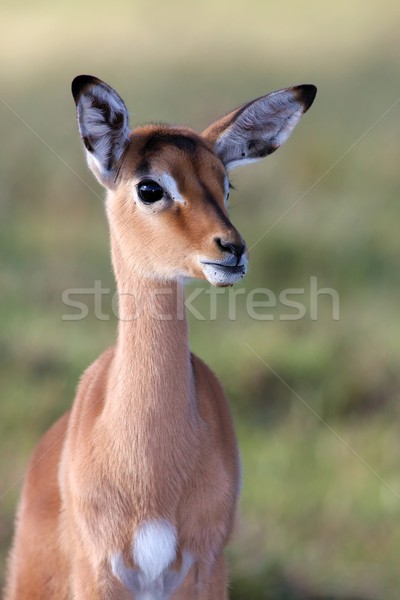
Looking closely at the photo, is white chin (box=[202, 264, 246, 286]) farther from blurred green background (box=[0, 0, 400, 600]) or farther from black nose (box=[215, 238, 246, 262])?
blurred green background (box=[0, 0, 400, 600])

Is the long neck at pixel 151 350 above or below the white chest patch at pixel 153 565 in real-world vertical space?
above

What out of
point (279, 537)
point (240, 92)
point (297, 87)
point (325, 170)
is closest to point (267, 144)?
point (297, 87)

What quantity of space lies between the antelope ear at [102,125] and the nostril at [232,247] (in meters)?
0.68

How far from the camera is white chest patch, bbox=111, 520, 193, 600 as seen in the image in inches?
179

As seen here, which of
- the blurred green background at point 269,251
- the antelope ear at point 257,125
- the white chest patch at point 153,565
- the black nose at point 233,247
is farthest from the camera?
the blurred green background at point 269,251

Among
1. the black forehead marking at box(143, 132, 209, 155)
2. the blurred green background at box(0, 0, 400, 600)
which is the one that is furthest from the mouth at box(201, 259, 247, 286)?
the blurred green background at box(0, 0, 400, 600)

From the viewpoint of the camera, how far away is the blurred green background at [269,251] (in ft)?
22.5

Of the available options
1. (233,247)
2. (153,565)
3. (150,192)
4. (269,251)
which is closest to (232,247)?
(233,247)

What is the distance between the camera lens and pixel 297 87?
504 cm

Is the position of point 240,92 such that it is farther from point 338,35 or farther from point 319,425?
point 319,425

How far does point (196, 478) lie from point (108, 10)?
9.75m

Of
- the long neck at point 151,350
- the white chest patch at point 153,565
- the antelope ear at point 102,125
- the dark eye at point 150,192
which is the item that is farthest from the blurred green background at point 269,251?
the dark eye at point 150,192

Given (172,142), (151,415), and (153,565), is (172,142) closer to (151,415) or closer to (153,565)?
(151,415)

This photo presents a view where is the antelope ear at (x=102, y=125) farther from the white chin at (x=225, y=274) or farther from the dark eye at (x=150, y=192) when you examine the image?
the white chin at (x=225, y=274)
